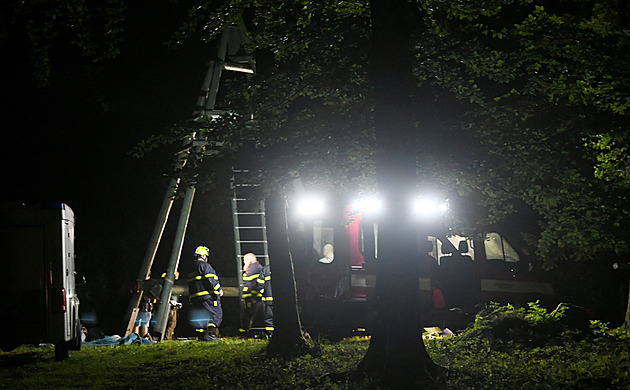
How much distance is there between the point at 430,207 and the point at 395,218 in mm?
5425

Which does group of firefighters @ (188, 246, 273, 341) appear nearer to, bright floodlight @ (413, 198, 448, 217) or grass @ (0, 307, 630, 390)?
grass @ (0, 307, 630, 390)

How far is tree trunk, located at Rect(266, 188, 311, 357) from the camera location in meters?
11.0

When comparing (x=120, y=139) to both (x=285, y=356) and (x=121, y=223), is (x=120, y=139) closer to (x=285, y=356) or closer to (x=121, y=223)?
(x=121, y=223)

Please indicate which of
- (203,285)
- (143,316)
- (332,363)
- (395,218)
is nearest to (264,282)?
(203,285)

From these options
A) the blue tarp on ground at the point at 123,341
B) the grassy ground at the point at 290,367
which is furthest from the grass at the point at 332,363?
the blue tarp on ground at the point at 123,341

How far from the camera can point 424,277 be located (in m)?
15.1

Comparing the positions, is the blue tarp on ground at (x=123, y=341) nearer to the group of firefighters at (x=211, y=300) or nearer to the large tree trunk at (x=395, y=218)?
the group of firefighters at (x=211, y=300)

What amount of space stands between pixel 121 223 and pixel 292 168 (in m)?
12.3

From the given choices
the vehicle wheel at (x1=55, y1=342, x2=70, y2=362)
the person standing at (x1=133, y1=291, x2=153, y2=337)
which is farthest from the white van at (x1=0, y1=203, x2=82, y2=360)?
the person standing at (x1=133, y1=291, x2=153, y2=337)

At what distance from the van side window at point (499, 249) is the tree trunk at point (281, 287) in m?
5.90

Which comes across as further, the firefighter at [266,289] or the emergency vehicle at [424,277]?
the firefighter at [266,289]

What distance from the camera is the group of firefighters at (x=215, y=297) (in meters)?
15.1

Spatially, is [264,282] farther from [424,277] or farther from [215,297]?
[424,277]

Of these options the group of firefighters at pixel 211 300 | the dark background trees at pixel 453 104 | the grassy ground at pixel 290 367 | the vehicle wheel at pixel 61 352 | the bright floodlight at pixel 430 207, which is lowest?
the grassy ground at pixel 290 367
